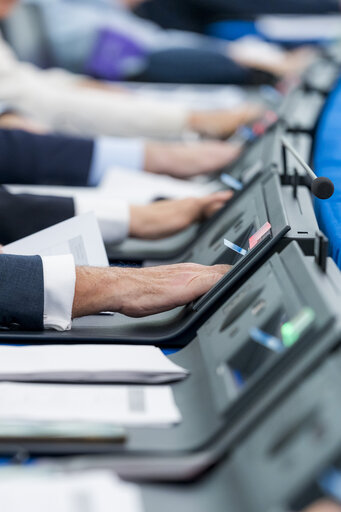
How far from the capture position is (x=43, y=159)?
2.41 m

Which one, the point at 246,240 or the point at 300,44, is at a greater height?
the point at 246,240

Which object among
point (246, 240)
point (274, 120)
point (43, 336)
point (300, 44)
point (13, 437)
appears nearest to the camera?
point (13, 437)

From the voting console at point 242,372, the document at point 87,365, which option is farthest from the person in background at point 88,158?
the voting console at point 242,372

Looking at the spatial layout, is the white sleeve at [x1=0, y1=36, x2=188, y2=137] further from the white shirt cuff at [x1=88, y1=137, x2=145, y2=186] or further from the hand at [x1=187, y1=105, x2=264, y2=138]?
the white shirt cuff at [x1=88, y1=137, x2=145, y2=186]

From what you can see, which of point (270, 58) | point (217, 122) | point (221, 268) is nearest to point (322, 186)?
point (221, 268)

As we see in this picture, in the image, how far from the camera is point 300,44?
5.37 m

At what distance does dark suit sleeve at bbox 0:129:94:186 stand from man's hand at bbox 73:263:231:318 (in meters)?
1.05

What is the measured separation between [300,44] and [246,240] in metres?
4.20

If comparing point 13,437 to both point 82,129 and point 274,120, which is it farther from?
point 82,129

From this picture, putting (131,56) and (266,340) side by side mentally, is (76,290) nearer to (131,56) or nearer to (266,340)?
(266,340)

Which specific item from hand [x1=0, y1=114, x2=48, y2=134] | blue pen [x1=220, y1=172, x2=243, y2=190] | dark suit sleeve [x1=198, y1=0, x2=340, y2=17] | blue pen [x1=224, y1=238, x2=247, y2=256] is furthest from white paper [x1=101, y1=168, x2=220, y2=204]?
dark suit sleeve [x1=198, y1=0, x2=340, y2=17]

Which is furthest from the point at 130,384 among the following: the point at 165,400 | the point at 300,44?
the point at 300,44

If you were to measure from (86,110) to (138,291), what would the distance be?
1.97 meters

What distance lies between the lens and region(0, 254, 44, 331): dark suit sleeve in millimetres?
1316
